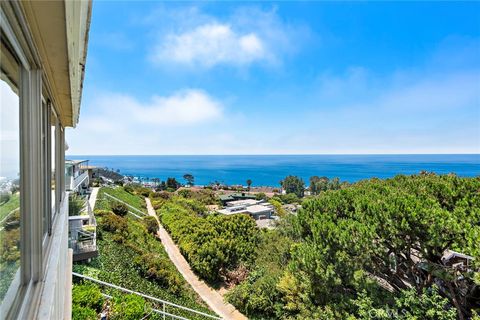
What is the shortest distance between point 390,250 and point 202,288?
8.45m

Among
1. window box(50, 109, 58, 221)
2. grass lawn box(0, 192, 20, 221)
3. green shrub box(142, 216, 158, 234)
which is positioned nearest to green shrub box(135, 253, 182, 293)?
green shrub box(142, 216, 158, 234)

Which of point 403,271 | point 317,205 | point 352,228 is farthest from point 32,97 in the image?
point 403,271

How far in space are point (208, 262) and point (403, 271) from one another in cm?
807

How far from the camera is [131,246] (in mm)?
10852

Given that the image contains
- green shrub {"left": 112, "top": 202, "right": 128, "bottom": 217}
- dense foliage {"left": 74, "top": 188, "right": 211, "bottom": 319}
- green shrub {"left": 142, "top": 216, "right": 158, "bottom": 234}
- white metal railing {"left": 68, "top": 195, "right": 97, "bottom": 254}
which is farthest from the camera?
green shrub {"left": 142, "top": 216, "right": 158, "bottom": 234}

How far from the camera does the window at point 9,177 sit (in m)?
0.82

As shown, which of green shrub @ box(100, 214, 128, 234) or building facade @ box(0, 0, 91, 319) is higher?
building facade @ box(0, 0, 91, 319)

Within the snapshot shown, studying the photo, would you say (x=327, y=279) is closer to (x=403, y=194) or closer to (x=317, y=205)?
(x=317, y=205)

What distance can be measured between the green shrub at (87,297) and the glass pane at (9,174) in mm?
6152

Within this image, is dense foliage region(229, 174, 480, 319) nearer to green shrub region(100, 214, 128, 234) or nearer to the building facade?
the building facade

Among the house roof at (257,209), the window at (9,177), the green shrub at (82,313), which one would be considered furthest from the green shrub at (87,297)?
the house roof at (257,209)

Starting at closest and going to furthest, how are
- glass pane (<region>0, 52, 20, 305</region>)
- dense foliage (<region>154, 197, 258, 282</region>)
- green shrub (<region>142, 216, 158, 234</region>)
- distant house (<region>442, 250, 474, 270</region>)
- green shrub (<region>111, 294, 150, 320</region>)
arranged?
glass pane (<region>0, 52, 20, 305</region>) < distant house (<region>442, 250, 474, 270</region>) < green shrub (<region>111, 294, 150, 320</region>) < dense foliage (<region>154, 197, 258, 282</region>) < green shrub (<region>142, 216, 158, 234</region>)

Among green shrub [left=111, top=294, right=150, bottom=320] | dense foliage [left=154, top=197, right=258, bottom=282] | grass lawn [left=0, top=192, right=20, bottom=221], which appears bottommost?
dense foliage [left=154, top=197, right=258, bottom=282]

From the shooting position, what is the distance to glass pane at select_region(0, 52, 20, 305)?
0.82m
